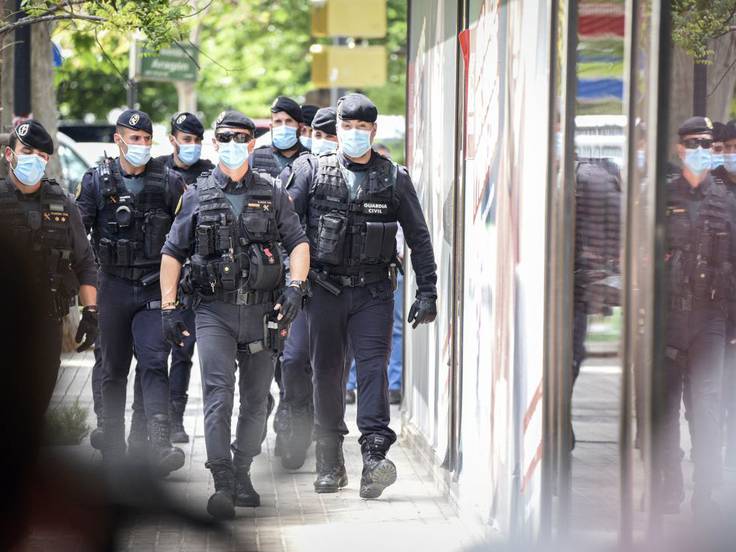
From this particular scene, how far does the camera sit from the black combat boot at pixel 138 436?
8273 millimetres

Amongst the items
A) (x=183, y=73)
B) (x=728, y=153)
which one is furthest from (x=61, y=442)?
(x=183, y=73)

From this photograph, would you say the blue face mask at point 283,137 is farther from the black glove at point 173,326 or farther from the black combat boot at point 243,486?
the black combat boot at point 243,486

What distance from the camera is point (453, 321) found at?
7109mm

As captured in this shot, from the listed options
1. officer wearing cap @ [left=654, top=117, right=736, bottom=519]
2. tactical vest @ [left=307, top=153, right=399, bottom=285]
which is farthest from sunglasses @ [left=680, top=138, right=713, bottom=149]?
tactical vest @ [left=307, top=153, right=399, bottom=285]

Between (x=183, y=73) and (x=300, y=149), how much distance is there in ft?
28.3

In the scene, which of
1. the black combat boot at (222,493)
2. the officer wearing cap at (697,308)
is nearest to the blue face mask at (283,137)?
the black combat boot at (222,493)

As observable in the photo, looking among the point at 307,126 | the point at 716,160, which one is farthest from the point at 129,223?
the point at 716,160

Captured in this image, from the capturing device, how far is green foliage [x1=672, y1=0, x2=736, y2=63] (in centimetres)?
418

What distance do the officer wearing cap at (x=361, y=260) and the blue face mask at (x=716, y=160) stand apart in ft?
9.48

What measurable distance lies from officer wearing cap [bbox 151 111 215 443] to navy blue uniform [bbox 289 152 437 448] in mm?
1670

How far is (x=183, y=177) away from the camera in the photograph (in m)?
9.41

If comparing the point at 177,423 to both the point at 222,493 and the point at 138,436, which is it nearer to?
the point at 138,436

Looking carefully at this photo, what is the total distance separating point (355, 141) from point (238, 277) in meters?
1.02

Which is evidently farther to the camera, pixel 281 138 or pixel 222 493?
pixel 281 138
